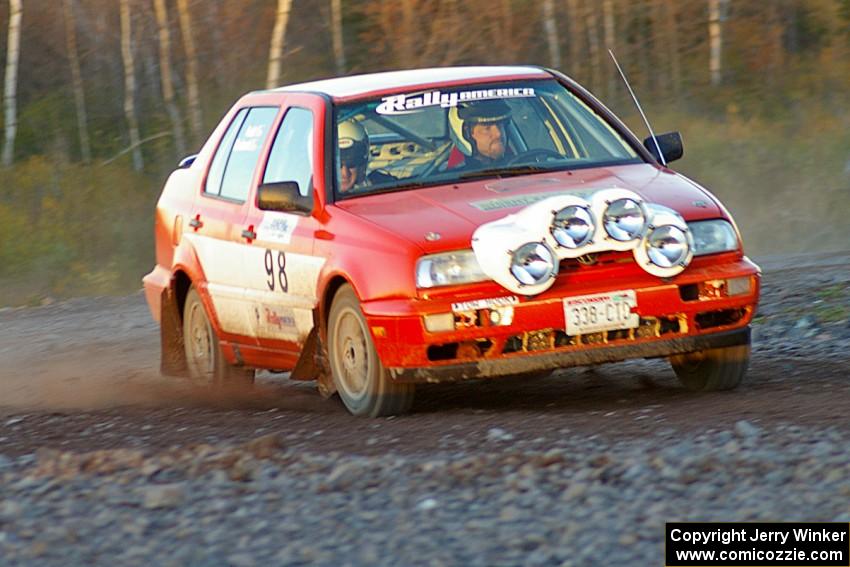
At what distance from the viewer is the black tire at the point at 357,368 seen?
23.6 feet

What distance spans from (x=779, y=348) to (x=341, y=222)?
10.4 ft

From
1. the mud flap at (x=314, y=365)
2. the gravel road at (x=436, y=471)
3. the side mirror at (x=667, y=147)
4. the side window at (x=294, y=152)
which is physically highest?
the side window at (x=294, y=152)

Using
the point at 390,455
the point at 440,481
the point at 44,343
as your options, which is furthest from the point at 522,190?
the point at 44,343

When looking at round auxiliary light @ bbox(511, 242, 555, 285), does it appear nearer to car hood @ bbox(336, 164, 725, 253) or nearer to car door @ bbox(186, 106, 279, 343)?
car hood @ bbox(336, 164, 725, 253)

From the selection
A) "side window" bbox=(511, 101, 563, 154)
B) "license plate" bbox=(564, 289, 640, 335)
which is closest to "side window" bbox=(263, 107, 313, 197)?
"side window" bbox=(511, 101, 563, 154)

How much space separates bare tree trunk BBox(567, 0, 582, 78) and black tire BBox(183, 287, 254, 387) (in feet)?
93.4

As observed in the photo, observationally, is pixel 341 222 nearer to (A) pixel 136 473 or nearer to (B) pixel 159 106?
(A) pixel 136 473

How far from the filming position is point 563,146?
807 cm

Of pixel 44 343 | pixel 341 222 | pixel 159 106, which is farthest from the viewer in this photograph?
pixel 159 106

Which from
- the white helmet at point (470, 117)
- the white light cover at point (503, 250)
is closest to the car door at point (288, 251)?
the white helmet at point (470, 117)

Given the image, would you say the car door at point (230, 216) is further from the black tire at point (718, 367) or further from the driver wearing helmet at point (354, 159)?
the black tire at point (718, 367)

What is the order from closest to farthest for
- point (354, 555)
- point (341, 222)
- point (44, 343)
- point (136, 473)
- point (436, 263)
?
point (354, 555) < point (136, 473) < point (436, 263) < point (341, 222) < point (44, 343)

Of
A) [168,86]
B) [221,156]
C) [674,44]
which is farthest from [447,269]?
[168,86]

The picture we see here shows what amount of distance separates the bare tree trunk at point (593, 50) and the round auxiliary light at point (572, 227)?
3025cm
